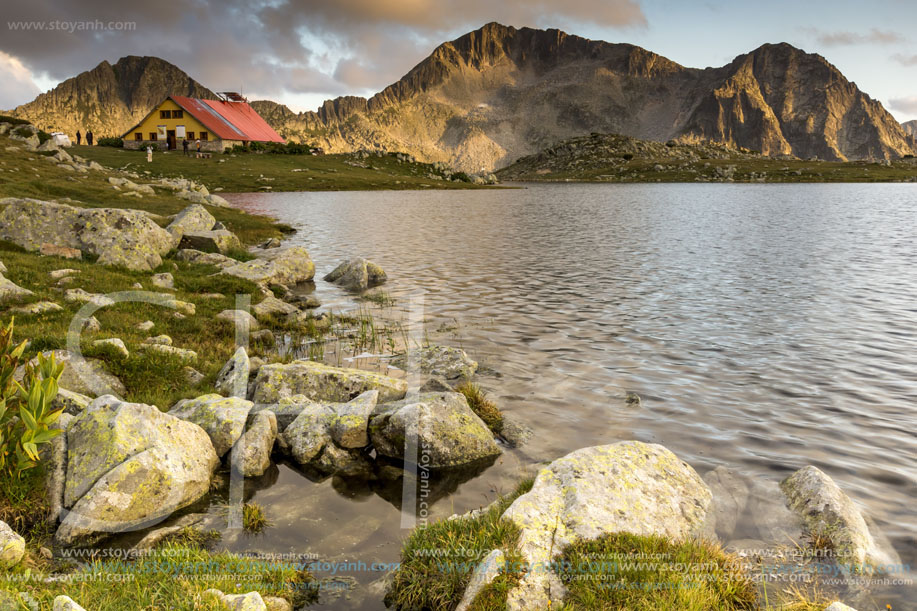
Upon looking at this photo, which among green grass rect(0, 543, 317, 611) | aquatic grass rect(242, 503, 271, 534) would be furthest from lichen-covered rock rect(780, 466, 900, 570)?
aquatic grass rect(242, 503, 271, 534)

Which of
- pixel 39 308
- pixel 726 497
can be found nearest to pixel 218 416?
pixel 39 308

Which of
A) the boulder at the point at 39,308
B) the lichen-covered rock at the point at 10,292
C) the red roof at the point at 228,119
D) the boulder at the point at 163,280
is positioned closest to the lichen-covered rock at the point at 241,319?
the boulder at the point at 163,280

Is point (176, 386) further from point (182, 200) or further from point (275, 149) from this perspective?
point (275, 149)

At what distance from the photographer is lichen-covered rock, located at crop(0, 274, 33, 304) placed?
1494 centimetres

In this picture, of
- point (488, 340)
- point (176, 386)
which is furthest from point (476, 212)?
point (176, 386)

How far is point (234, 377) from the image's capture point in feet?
42.6

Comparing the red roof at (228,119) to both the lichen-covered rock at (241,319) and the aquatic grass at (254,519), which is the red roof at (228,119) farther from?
the aquatic grass at (254,519)

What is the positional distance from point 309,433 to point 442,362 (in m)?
5.52

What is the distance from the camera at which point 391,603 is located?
23.0ft

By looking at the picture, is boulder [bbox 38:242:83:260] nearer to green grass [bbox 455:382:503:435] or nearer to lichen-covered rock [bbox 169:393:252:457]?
lichen-covered rock [bbox 169:393:252:457]

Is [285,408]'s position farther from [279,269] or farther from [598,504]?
[279,269]

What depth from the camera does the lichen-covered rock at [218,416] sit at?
1049 centimetres

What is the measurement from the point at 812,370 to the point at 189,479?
16.5 m

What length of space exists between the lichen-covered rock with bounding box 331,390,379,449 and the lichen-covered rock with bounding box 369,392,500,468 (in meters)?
0.18
